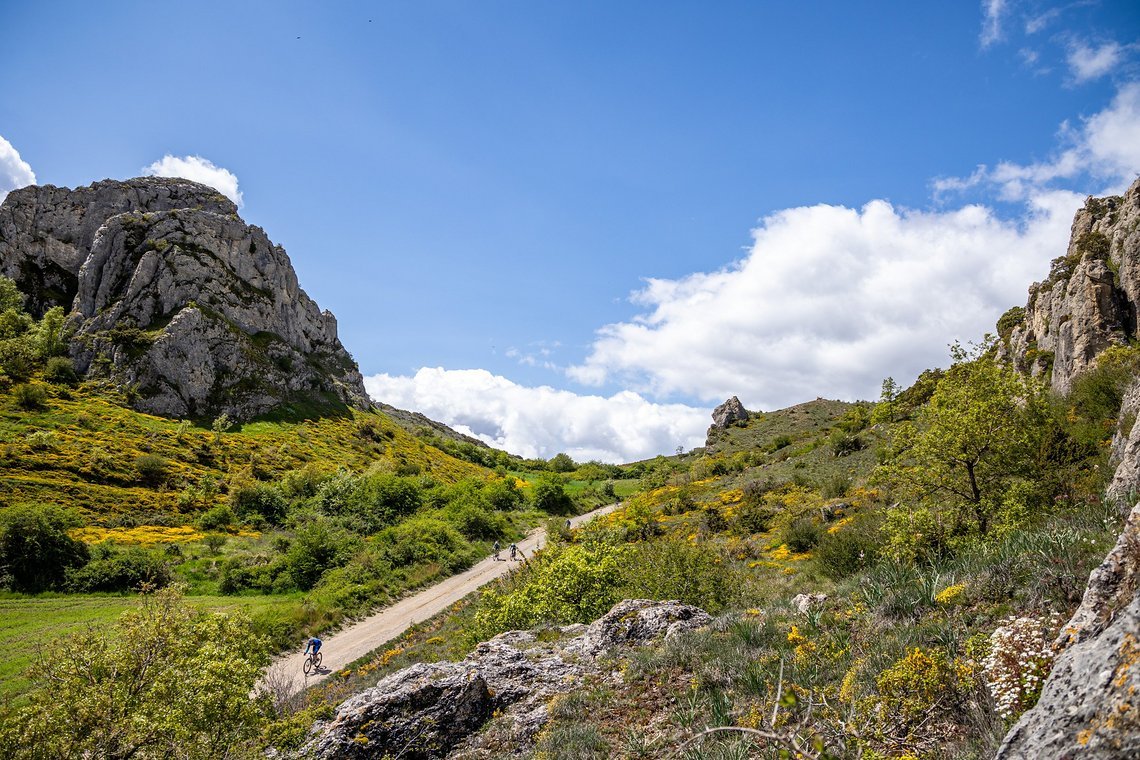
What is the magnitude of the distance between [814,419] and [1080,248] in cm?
5114

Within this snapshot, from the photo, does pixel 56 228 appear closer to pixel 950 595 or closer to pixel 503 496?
pixel 503 496

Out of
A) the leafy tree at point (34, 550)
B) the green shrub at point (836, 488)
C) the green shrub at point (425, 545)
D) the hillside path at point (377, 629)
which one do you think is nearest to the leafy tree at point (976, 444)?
the green shrub at point (836, 488)

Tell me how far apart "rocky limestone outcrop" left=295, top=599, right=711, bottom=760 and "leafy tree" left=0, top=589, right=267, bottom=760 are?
4.92ft

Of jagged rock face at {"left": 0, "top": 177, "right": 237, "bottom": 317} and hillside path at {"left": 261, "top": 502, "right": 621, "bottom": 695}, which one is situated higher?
jagged rock face at {"left": 0, "top": 177, "right": 237, "bottom": 317}

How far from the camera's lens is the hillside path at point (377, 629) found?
2020cm

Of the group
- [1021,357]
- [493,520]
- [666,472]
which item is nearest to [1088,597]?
[1021,357]

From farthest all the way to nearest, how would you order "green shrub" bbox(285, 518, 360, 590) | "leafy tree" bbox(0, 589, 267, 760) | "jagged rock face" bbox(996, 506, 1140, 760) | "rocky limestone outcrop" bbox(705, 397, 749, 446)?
"rocky limestone outcrop" bbox(705, 397, 749, 446)
"green shrub" bbox(285, 518, 360, 590)
"leafy tree" bbox(0, 589, 267, 760)
"jagged rock face" bbox(996, 506, 1140, 760)

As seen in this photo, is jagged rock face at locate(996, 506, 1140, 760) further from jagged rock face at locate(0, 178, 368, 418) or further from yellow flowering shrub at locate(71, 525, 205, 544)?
jagged rock face at locate(0, 178, 368, 418)

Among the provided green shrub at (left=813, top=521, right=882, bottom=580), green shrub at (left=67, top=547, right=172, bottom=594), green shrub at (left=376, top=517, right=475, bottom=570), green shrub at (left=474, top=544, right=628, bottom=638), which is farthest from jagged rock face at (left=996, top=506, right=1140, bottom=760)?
green shrub at (left=376, top=517, right=475, bottom=570)

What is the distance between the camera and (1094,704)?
7.63 ft

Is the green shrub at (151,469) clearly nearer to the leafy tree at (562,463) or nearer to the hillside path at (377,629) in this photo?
the hillside path at (377,629)

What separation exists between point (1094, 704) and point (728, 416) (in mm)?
97446

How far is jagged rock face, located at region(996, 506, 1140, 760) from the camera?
213cm

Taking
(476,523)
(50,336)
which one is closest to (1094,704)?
(476,523)
